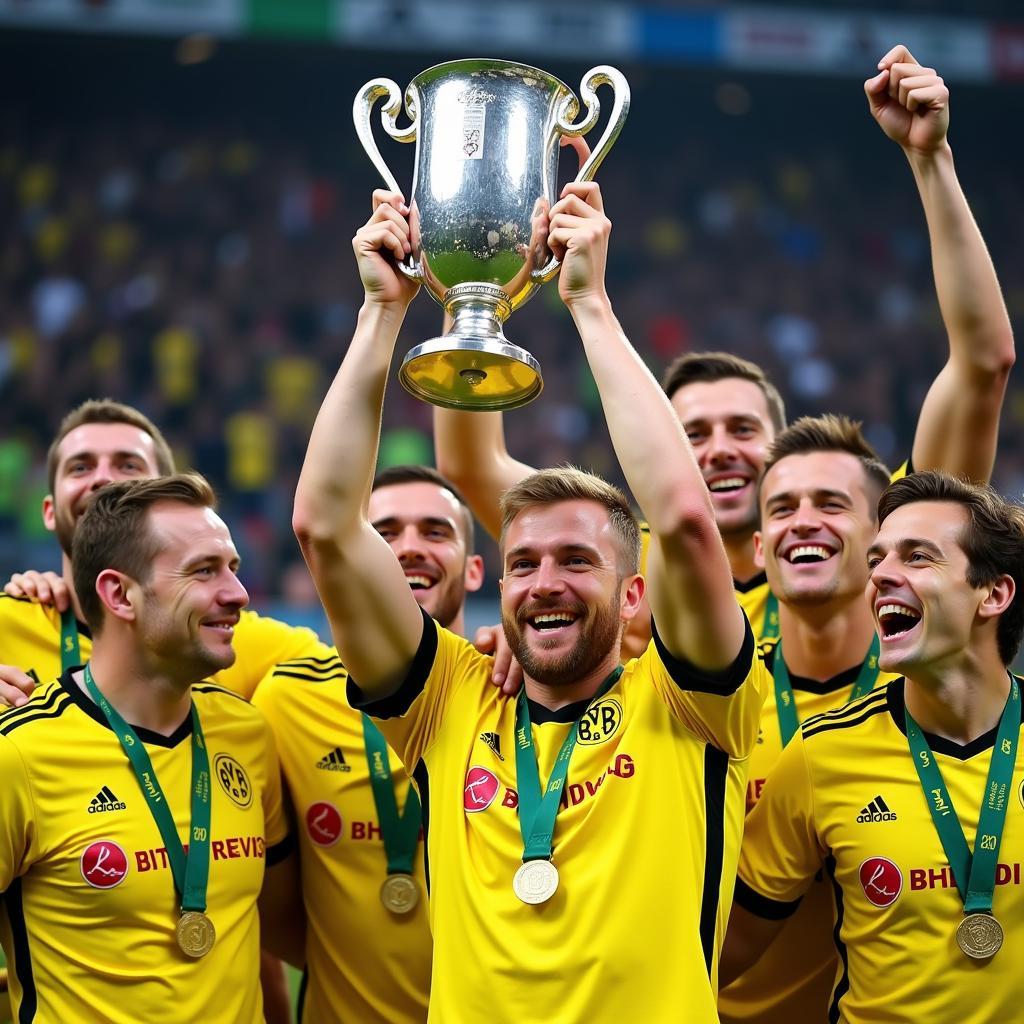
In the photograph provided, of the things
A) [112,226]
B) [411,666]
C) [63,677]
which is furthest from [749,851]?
[112,226]

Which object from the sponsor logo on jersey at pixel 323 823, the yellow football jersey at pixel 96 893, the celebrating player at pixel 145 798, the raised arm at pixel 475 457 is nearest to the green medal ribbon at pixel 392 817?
the sponsor logo on jersey at pixel 323 823

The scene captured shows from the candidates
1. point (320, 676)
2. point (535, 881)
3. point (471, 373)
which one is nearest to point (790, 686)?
point (535, 881)

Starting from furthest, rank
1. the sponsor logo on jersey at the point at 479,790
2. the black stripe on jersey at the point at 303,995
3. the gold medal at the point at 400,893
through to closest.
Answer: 1. the black stripe on jersey at the point at 303,995
2. the gold medal at the point at 400,893
3. the sponsor logo on jersey at the point at 479,790

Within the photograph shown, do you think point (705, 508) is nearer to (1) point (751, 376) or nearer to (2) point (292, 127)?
(1) point (751, 376)

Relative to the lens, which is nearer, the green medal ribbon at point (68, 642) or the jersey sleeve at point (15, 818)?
the jersey sleeve at point (15, 818)

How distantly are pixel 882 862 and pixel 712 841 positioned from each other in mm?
458

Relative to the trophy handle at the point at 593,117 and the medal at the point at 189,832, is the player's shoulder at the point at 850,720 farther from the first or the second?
the medal at the point at 189,832

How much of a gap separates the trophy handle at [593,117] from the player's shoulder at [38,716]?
57.7 inches

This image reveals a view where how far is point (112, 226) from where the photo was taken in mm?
15422

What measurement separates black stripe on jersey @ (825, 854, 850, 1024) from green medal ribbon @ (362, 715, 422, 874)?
0.99 meters

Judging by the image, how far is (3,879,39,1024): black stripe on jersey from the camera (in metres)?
3.11

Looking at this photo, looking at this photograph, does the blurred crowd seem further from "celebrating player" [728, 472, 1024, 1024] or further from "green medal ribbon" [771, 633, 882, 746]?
"celebrating player" [728, 472, 1024, 1024]

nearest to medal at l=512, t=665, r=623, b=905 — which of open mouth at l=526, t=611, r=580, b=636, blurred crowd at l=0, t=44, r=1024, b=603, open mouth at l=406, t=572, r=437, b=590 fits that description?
open mouth at l=526, t=611, r=580, b=636

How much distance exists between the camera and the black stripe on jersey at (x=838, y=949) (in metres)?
3.18
